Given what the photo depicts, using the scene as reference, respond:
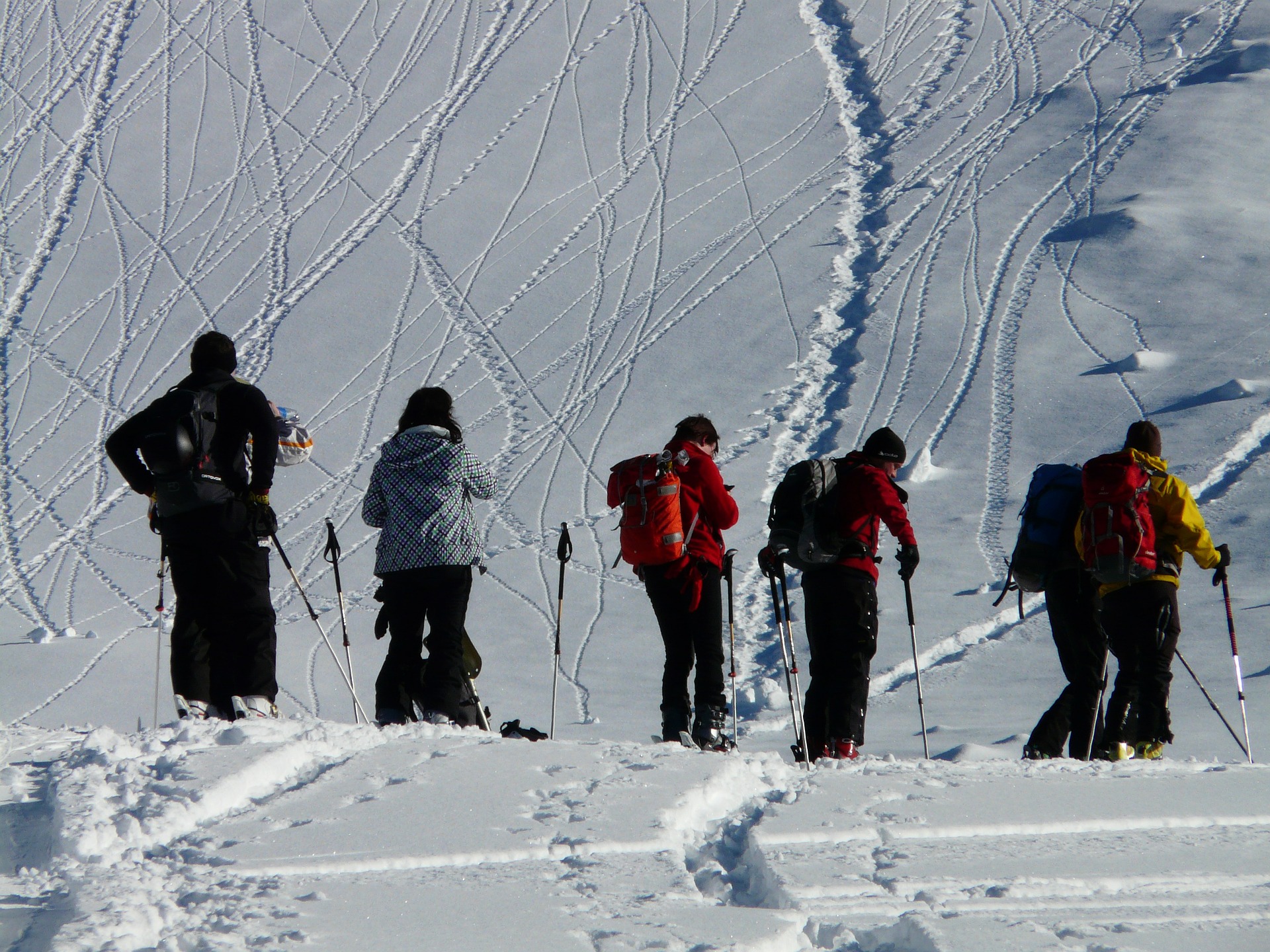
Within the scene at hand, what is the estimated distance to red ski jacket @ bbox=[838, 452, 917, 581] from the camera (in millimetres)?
5039

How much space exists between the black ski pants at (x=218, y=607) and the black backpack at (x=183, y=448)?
0.06 m

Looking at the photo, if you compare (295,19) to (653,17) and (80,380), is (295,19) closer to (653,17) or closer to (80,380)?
(653,17)

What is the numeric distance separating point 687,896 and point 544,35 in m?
20.8

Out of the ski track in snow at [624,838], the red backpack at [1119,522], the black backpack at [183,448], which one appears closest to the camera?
the ski track in snow at [624,838]

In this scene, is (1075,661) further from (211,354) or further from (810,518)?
(211,354)

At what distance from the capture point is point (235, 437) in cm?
Result: 473

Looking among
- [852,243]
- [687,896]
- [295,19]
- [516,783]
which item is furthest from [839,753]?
[295,19]

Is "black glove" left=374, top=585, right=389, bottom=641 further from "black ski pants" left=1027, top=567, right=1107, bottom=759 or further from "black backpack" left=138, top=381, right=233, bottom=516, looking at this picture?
"black ski pants" left=1027, top=567, right=1107, bottom=759

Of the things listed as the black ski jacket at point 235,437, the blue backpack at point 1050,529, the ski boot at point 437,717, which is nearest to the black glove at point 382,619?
the ski boot at point 437,717

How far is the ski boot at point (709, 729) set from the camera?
5.36m

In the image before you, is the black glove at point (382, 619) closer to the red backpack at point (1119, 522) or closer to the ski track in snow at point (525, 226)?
the red backpack at point (1119, 522)

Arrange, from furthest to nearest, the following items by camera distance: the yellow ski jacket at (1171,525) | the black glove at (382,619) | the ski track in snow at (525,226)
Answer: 1. the ski track in snow at (525,226)
2. the black glove at (382,619)
3. the yellow ski jacket at (1171,525)

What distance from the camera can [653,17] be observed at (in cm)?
2194

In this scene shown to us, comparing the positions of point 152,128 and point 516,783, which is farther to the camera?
point 152,128
